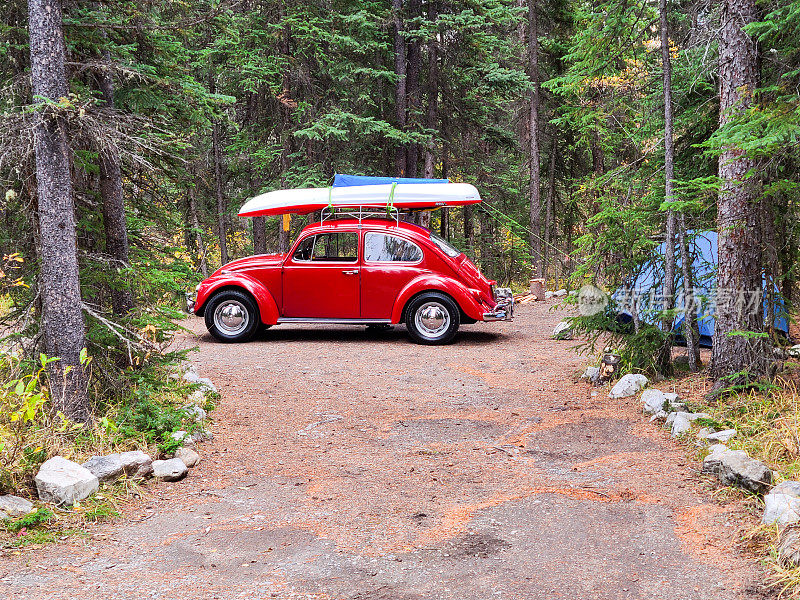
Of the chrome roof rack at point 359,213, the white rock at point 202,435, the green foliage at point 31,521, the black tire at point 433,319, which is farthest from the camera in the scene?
the chrome roof rack at point 359,213

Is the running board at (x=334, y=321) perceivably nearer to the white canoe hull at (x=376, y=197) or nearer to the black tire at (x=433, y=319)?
the black tire at (x=433, y=319)

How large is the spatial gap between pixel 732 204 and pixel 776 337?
1397 millimetres

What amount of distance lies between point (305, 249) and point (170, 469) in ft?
→ 21.5

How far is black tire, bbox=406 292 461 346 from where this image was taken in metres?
10.9

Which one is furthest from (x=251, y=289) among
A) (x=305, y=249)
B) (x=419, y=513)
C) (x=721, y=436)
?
(x=721, y=436)

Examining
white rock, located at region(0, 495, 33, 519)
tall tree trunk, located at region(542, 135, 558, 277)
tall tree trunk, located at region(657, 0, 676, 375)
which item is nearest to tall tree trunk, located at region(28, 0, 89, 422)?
white rock, located at region(0, 495, 33, 519)

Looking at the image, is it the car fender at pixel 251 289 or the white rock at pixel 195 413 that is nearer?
the white rock at pixel 195 413

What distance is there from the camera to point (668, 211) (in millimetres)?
7395

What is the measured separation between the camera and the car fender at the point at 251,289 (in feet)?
36.7

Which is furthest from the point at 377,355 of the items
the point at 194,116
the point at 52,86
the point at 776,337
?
the point at 52,86

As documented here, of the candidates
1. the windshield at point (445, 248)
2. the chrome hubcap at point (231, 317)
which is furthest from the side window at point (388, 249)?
the chrome hubcap at point (231, 317)

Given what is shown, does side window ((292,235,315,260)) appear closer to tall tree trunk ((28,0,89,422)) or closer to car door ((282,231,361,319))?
car door ((282,231,361,319))

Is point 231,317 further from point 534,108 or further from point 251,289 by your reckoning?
point 534,108

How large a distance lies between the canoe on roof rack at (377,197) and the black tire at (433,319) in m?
1.64
